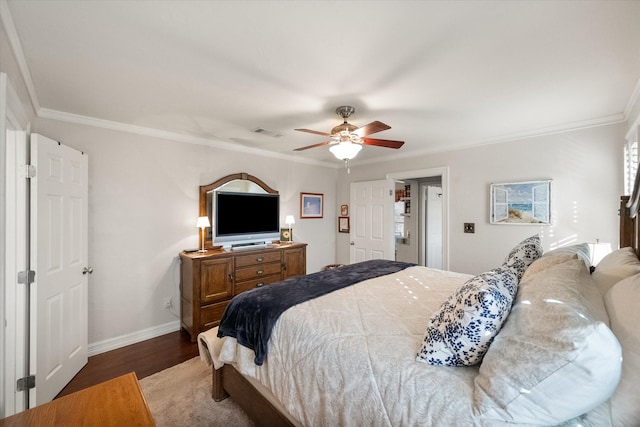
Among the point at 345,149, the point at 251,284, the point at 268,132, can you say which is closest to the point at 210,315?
the point at 251,284

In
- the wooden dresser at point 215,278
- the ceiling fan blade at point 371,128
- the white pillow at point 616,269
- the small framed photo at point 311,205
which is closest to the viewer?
the white pillow at point 616,269

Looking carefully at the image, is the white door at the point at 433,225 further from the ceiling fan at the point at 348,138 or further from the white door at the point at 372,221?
the ceiling fan at the point at 348,138

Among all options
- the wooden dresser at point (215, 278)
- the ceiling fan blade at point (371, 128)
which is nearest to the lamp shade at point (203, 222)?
the wooden dresser at point (215, 278)

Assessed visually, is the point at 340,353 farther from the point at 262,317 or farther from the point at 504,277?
the point at 504,277

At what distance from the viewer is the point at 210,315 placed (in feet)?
10.4

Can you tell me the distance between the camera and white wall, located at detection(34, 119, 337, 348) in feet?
9.33

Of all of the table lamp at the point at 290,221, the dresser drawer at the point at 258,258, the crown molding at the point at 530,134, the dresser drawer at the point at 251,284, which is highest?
the crown molding at the point at 530,134

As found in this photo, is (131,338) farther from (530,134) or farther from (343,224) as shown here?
(530,134)

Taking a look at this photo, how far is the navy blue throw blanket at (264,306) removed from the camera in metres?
1.70

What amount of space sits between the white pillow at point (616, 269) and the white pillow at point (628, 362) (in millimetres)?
361

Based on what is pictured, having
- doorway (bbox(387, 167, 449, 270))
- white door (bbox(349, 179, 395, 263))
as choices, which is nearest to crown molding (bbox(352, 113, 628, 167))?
white door (bbox(349, 179, 395, 263))

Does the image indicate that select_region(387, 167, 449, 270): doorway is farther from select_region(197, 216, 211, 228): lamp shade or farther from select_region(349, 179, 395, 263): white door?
select_region(197, 216, 211, 228): lamp shade

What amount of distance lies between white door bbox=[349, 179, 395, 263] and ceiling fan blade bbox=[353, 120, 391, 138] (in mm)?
2315

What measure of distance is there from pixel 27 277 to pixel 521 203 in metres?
4.71
